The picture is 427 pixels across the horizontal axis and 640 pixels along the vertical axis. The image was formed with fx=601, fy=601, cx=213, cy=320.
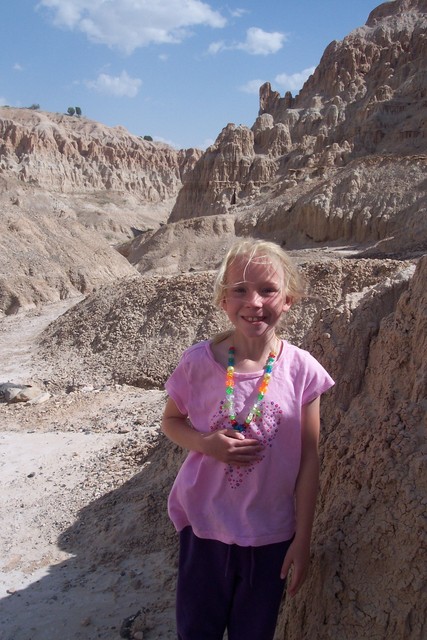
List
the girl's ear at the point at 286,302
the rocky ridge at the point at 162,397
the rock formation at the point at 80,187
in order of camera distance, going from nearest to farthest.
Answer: the girl's ear at the point at 286,302 < the rocky ridge at the point at 162,397 < the rock formation at the point at 80,187

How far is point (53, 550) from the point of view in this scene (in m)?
4.55

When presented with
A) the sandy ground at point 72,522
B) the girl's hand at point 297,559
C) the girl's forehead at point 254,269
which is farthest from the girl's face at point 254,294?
the sandy ground at point 72,522

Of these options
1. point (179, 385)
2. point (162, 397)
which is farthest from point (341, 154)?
point (179, 385)

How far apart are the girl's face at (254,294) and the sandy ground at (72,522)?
1.97 meters

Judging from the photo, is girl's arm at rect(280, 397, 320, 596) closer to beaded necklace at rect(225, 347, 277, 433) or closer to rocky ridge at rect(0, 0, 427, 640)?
beaded necklace at rect(225, 347, 277, 433)

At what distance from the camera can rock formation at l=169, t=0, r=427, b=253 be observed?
30.8 m

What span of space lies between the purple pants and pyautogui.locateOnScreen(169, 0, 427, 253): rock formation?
59.1 feet

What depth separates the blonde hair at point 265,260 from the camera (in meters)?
2.17

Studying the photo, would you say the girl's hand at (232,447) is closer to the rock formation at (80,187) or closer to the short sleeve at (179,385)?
the short sleeve at (179,385)

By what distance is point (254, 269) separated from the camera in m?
2.15

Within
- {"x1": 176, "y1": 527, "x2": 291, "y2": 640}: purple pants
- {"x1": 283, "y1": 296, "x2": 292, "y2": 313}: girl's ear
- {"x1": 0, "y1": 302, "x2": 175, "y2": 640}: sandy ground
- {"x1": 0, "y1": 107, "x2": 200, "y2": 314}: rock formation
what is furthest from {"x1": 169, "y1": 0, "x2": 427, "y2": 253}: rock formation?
{"x1": 176, "y1": 527, "x2": 291, "y2": 640}: purple pants

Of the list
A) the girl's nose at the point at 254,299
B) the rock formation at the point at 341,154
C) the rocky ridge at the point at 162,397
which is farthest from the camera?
the rock formation at the point at 341,154

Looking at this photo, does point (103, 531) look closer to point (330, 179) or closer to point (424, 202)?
point (424, 202)

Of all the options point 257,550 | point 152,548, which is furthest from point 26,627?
point 257,550
